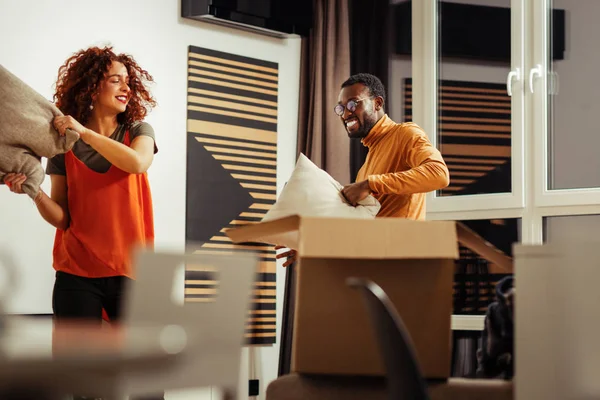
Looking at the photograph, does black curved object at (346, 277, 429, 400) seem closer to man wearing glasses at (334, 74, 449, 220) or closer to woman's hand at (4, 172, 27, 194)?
man wearing glasses at (334, 74, 449, 220)

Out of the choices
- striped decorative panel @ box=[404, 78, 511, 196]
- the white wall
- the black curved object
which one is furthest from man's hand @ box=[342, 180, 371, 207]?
striped decorative panel @ box=[404, 78, 511, 196]

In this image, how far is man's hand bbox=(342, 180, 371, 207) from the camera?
285cm

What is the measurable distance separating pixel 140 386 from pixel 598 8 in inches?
119

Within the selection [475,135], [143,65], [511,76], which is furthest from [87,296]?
[511,76]

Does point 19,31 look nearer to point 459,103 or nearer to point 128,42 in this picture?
point 128,42

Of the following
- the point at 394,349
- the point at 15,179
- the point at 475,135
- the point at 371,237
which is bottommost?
the point at 394,349

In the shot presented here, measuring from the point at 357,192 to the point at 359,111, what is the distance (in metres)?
0.47

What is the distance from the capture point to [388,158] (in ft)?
10.1

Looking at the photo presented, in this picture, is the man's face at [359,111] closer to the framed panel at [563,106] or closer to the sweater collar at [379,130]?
the sweater collar at [379,130]

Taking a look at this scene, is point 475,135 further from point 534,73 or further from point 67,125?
point 67,125

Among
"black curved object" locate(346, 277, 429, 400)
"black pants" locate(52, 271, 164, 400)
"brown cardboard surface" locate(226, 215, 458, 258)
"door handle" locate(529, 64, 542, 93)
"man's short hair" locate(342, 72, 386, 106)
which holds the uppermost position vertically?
"door handle" locate(529, 64, 542, 93)

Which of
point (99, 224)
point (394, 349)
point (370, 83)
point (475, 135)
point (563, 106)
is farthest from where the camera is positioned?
point (475, 135)

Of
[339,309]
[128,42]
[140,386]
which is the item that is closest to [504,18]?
[128,42]

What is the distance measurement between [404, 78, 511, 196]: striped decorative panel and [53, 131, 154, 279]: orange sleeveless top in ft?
5.79
